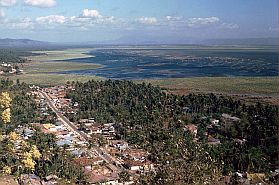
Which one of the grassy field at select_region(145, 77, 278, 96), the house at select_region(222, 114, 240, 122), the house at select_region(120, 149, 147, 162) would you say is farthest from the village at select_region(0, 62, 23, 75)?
the house at select_region(120, 149, 147, 162)

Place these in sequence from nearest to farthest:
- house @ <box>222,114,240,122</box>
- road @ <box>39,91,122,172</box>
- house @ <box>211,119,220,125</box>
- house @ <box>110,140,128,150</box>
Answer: road @ <box>39,91,122,172</box> < house @ <box>110,140,128,150</box> < house @ <box>211,119,220,125</box> < house @ <box>222,114,240,122</box>

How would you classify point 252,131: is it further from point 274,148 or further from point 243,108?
point 243,108

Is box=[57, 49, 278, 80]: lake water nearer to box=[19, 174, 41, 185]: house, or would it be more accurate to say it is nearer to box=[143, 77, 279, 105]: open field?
box=[143, 77, 279, 105]: open field

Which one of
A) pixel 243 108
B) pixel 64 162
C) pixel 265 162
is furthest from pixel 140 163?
pixel 243 108

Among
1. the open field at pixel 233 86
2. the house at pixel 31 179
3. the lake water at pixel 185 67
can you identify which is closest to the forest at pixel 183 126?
the house at pixel 31 179

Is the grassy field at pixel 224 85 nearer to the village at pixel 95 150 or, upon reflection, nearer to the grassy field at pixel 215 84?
the grassy field at pixel 215 84

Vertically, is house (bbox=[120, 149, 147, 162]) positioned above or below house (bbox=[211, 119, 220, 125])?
below

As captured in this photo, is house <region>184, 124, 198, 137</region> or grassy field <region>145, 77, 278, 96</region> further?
grassy field <region>145, 77, 278, 96</region>

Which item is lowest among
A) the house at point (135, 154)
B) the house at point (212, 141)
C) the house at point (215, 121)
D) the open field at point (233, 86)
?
the house at point (135, 154)
